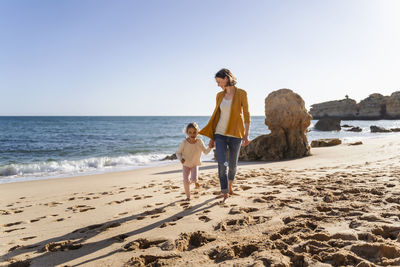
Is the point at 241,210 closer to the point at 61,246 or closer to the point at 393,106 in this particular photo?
the point at 61,246

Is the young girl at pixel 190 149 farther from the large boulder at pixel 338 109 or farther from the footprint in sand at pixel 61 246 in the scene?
the large boulder at pixel 338 109

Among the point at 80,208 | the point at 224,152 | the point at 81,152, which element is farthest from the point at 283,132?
the point at 81,152

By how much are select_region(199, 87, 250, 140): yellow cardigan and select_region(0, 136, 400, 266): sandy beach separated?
1.05 meters

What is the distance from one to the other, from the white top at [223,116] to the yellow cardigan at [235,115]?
48 mm

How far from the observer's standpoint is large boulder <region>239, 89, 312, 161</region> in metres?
9.73

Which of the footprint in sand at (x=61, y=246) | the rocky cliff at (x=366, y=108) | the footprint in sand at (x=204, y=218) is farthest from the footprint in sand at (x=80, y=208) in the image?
the rocky cliff at (x=366, y=108)

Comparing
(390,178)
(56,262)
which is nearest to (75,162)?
(56,262)

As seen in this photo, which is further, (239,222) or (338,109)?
(338,109)

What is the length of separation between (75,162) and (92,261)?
37.1ft

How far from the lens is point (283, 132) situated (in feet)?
32.7

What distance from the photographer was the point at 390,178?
4719 mm

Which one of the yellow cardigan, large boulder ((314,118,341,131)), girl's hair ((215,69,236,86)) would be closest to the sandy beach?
the yellow cardigan

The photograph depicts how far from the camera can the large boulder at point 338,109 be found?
198 feet

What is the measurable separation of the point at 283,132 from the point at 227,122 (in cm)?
660
